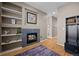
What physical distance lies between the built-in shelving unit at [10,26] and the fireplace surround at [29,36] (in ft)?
0.30

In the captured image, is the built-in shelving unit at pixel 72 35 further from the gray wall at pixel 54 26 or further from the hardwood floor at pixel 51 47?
the gray wall at pixel 54 26

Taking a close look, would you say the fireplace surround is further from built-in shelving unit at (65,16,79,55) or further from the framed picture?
built-in shelving unit at (65,16,79,55)

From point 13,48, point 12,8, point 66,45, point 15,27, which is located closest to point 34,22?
point 15,27

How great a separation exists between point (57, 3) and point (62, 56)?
125cm

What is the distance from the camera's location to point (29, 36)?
6.78ft

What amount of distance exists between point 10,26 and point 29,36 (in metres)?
0.50

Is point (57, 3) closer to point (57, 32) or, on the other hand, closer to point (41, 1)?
point (41, 1)

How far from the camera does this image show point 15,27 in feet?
6.40

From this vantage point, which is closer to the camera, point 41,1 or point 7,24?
point 7,24

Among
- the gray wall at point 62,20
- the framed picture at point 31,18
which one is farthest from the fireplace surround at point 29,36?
the gray wall at point 62,20

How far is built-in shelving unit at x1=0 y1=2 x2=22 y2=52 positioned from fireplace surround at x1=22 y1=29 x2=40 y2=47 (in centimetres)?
9

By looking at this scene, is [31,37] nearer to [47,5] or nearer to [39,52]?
[39,52]

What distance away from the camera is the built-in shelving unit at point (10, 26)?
72.2 inches

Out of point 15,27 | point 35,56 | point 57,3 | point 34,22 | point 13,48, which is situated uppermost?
point 57,3
